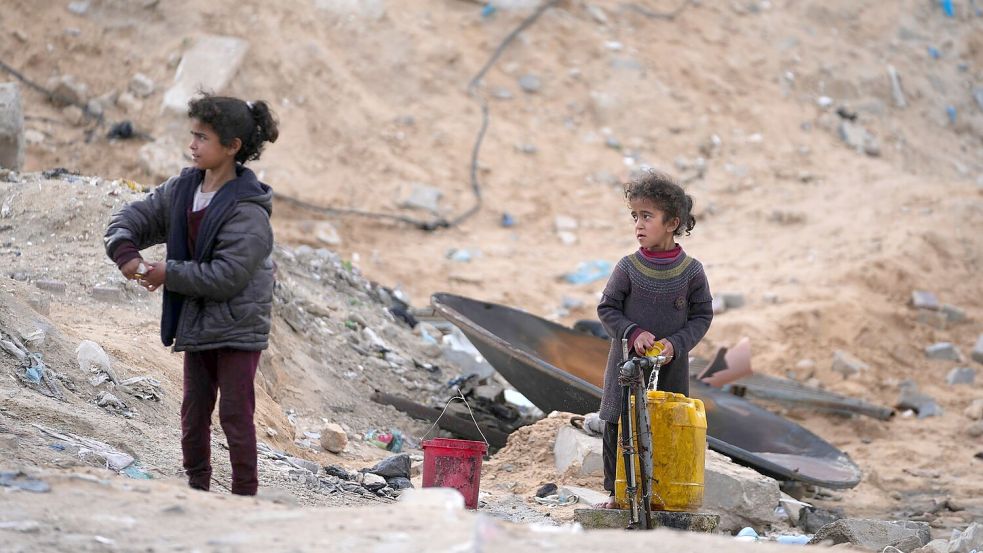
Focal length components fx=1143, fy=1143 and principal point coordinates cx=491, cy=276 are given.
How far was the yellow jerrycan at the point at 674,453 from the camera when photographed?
414 cm

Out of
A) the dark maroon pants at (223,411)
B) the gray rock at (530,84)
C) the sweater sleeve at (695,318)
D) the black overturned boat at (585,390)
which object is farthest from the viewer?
the gray rock at (530,84)

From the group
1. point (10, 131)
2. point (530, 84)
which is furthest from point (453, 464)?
point (530, 84)

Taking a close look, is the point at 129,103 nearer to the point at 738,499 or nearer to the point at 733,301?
the point at 733,301

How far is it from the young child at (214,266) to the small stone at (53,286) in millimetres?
2053

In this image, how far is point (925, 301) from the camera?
A: 10.4 meters

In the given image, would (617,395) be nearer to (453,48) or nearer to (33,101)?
(33,101)

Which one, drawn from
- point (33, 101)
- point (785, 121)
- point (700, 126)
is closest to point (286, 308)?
point (33, 101)

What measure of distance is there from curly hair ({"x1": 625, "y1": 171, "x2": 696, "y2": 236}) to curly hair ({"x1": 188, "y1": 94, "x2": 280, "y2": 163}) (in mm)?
1402

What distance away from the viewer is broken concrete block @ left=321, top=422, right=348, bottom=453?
5656 millimetres

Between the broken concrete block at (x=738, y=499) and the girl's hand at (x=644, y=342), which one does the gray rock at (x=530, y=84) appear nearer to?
the broken concrete block at (x=738, y=499)

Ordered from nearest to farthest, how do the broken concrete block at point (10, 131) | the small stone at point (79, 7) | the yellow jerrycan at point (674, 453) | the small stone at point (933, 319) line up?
the yellow jerrycan at point (674, 453) → the broken concrete block at point (10, 131) → the small stone at point (933, 319) → the small stone at point (79, 7)

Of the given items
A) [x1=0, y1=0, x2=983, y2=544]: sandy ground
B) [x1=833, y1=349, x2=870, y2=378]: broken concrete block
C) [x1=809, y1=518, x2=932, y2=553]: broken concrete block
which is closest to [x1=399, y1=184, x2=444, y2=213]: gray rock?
[x1=0, y1=0, x2=983, y2=544]: sandy ground

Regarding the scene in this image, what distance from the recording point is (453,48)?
14016 millimetres

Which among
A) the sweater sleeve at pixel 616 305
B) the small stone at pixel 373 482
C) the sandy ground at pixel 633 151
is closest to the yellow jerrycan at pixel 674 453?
the sweater sleeve at pixel 616 305
